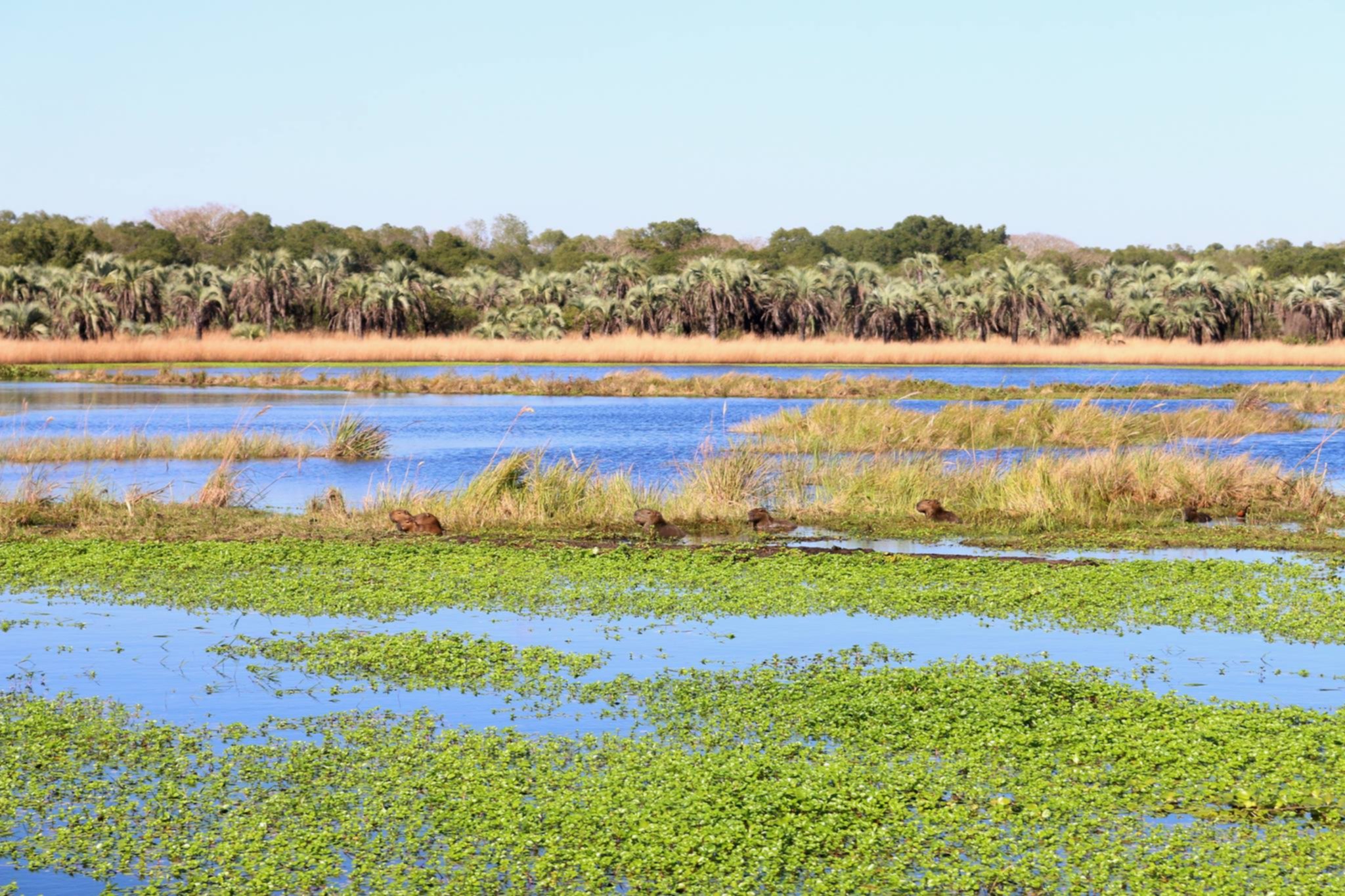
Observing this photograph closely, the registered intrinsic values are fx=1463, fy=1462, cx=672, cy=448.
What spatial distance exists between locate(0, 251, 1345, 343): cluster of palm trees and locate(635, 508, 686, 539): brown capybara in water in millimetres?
53275

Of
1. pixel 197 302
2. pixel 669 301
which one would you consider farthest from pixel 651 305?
pixel 197 302

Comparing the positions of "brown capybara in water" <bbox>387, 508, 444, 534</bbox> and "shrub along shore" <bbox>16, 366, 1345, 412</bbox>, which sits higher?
"shrub along shore" <bbox>16, 366, 1345, 412</bbox>

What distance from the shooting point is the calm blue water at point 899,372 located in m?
50.3

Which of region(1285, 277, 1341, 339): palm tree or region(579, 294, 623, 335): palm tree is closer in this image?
region(1285, 277, 1341, 339): palm tree

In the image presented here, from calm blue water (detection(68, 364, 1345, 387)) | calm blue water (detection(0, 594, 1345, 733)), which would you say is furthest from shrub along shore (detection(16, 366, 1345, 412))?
calm blue water (detection(0, 594, 1345, 733))

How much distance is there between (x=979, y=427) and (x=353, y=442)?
1163 cm

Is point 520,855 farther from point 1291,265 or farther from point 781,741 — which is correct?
point 1291,265

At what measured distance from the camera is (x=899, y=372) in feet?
175

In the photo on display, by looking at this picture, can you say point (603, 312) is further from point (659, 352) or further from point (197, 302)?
point (197, 302)

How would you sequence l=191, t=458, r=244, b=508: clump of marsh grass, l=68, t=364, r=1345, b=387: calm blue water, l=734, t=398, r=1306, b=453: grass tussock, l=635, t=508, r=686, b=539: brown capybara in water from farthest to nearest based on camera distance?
1. l=68, t=364, r=1345, b=387: calm blue water
2. l=734, t=398, r=1306, b=453: grass tussock
3. l=191, t=458, r=244, b=508: clump of marsh grass
4. l=635, t=508, r=686, b=539: brown capybara in water

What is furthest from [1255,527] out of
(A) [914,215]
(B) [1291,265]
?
(A) [914,215]

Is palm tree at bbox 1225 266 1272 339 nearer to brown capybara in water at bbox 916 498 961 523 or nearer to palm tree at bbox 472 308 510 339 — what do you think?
palm tree at bbox 472 308 510 339

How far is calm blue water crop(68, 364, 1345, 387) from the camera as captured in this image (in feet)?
165

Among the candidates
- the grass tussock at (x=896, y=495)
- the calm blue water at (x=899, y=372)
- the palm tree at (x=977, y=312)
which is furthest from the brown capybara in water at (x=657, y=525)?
the palm tree at (x=977, y=312)
